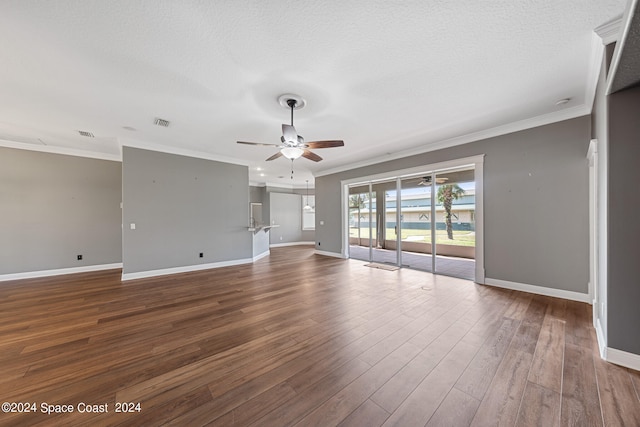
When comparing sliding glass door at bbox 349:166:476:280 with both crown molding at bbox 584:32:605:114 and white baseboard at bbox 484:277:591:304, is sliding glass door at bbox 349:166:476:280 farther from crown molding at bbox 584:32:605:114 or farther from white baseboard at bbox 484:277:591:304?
crown molding at bbox 584:32:605:114

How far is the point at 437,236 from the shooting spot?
527 centimetres

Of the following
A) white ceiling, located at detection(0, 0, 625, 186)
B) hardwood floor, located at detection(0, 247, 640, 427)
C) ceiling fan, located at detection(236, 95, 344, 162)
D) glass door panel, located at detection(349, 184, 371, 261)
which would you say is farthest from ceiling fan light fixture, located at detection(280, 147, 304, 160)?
glass door panel, located at detection(349, 184, 371, 261)

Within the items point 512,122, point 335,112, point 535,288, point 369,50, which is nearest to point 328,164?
point 335,112

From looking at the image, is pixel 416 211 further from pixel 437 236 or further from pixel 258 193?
pixel 258 193

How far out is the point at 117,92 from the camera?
2.93 metres

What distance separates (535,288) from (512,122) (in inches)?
114

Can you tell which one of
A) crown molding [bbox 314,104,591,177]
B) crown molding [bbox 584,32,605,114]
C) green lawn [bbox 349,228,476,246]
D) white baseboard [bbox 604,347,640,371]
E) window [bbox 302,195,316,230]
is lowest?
white baseboard [bbox 604,347,640,371]

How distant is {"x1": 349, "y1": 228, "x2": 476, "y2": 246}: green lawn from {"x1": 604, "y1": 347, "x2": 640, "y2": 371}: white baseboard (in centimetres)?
285

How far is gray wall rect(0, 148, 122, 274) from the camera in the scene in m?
4.82

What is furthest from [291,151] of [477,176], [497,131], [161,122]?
[497,131]

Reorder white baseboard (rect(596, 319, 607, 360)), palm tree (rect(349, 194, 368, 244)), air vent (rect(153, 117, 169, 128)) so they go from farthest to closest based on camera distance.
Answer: palm tree (rect(349, 194, 368, 244))
air vent (rect(153, 117, 169, 128))
white baseboard (rect(596, 319, 607, 360))

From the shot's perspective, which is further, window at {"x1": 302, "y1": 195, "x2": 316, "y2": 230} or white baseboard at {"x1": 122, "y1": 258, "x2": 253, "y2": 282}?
window at {"x1": 302, "y1": 195, "x2": 316, "y2": 230}

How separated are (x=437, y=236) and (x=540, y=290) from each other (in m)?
1.94

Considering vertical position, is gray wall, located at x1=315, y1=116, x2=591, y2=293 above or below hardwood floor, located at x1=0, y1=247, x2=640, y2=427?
above
